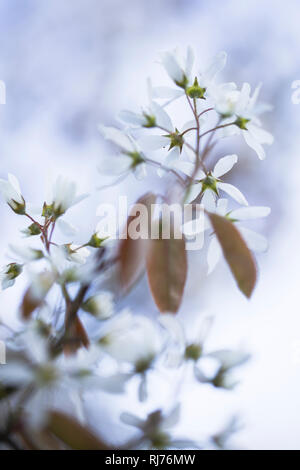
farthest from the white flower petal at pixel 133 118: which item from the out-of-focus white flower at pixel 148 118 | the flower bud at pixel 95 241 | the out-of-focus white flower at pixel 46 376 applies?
the out-of-focus white flower at pixel 46 376

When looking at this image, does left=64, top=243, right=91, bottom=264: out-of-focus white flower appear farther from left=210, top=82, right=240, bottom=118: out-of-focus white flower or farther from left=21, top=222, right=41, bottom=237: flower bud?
left=210, top=82, right=240, bottom=118: out-of-focus white flower

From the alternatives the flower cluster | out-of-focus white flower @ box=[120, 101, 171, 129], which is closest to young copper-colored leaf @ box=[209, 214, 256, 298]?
the flower cluster

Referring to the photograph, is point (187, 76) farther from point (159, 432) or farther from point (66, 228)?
point (159, 432)

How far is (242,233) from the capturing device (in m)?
0.43

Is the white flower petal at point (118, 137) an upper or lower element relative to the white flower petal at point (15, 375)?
Result: upper

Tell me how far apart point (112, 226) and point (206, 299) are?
163 centimetres

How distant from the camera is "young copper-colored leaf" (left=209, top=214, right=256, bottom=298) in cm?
38

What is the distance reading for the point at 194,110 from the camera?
0.45m

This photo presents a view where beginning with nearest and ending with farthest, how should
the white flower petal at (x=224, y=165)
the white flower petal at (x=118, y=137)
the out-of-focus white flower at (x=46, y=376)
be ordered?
the out-of-focus white flower at (x=46, y=376), the white flower petal at (x=118, y=137), the white flower petal at (x=224, y=165)

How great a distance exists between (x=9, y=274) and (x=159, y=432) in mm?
209

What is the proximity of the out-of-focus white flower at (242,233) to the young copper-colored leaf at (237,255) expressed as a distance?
0.11 feet

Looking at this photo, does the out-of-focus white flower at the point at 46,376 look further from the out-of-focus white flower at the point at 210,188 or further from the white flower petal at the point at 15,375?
the out-of-focus white flower at the point at 210,188

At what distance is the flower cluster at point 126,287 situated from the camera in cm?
29

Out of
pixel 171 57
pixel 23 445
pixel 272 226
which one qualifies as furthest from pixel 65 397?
pixel 272 226
